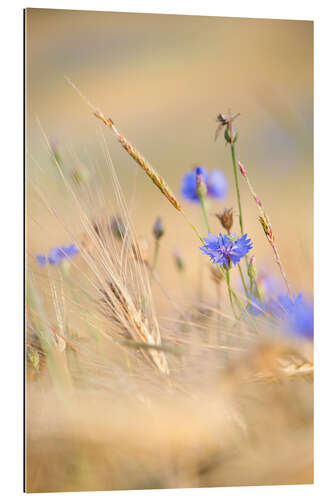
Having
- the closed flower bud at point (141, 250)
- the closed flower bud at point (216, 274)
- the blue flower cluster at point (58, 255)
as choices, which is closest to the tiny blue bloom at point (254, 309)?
the closed flower bud at point (216, 274)

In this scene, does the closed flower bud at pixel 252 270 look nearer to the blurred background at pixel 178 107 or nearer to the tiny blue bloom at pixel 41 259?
the blurred background at pixel 178 107

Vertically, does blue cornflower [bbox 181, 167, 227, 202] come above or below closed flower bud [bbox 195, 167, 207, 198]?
above

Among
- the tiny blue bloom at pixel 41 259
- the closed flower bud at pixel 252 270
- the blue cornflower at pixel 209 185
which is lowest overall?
the closed flower bud at pixel 252 270

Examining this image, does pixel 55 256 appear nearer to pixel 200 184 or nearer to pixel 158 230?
pixel 158 230

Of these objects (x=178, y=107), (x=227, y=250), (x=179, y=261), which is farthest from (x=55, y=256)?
(x=178, y=107)

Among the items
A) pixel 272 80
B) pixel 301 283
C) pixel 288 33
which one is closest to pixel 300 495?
pixel 301 283

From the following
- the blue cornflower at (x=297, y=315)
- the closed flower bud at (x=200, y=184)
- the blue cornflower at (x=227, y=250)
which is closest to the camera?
the blue cornflower at (x=297, y=315)

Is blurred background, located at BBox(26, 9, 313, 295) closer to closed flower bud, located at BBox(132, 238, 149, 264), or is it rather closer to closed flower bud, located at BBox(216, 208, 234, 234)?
closed flower bud, located at BBox(132, 238, 149, 264)

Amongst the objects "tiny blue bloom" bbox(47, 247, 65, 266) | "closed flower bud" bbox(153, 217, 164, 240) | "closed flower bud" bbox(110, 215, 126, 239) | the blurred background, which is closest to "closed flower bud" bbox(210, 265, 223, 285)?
the blurred background
